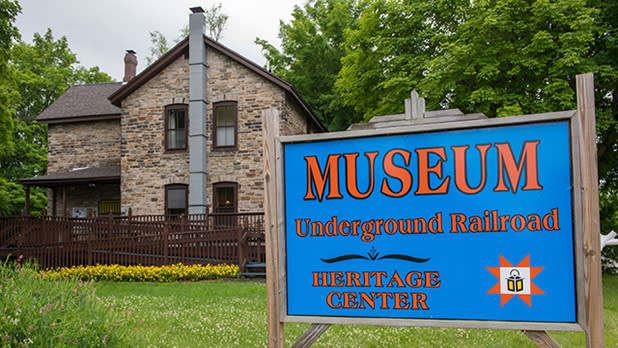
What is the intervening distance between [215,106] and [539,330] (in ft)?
58.5

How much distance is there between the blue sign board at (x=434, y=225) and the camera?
10.3ft

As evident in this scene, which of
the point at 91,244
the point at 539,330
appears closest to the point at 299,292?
the point at 539,330

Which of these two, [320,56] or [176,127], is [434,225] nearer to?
[176,127]

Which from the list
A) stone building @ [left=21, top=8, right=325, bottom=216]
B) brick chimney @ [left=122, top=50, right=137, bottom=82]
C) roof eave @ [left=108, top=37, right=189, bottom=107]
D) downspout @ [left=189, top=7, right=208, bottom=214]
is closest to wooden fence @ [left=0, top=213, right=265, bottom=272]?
downspout @ [left=189, top=7, right=208, bottom=214]

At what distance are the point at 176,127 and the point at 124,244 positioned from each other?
7.22 metres

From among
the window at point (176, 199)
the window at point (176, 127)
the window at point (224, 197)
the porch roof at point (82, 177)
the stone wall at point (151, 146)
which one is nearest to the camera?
the window at point (224, 197)

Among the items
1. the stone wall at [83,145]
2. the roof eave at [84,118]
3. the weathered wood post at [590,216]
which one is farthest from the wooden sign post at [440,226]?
the stone wall at [83,145]

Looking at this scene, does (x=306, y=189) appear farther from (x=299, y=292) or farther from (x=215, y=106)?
(x=215, y=106)

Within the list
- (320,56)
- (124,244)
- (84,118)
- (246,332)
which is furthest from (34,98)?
(246,332)

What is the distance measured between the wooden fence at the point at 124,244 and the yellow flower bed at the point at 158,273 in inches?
21.7

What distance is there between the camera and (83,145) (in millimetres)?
22750

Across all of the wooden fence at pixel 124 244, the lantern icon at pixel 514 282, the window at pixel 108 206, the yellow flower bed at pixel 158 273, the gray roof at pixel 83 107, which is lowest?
the yellow flower bed at pixel 158 273

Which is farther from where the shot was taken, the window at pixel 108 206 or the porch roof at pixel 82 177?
the window at pixel 108 206

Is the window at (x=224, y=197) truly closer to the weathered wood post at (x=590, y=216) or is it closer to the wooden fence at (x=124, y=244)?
the wooden fence at (x=124, y=244)
